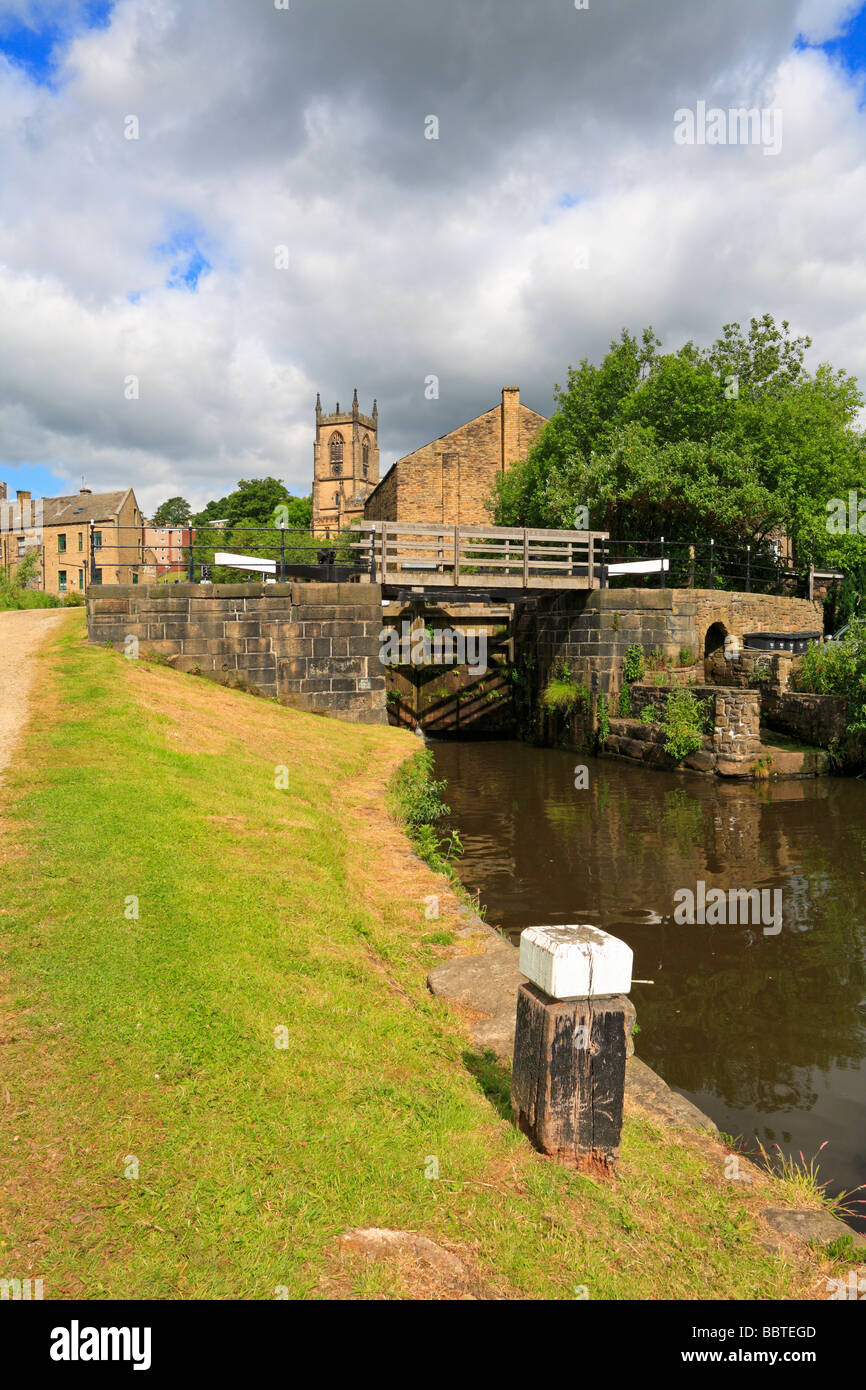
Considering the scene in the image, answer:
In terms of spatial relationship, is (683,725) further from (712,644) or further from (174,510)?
(174,510)

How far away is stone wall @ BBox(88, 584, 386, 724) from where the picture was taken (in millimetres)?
14133

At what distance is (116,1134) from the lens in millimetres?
2867

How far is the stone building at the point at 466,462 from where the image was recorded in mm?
39594

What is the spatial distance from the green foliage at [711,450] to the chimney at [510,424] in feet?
39.2

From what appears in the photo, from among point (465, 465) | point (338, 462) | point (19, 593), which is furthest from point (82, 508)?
point (338, 462)

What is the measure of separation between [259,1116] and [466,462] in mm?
39211

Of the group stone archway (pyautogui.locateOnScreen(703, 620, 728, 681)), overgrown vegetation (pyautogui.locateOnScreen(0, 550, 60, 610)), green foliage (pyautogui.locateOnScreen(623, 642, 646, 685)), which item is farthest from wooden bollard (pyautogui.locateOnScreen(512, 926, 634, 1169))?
overgrown vegetation (pyautogui.locateOnScreen(0, 550, 60, 610))

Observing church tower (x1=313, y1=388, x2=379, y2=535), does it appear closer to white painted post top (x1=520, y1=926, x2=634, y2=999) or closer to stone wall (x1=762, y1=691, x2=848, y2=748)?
stone wall (x1=762, y1=691, x2=848, y2=748)

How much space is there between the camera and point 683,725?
15242 millimetres

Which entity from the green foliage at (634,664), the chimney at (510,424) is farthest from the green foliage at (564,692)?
the chimney at (510,424)

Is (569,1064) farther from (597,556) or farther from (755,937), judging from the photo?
(597,556)

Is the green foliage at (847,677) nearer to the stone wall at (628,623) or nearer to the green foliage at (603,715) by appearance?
the stone wall at (628,623)

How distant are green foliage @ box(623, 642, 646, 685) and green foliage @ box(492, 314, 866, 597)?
6.10 metres

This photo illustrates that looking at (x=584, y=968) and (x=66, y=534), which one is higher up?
(x=66, y=534)
